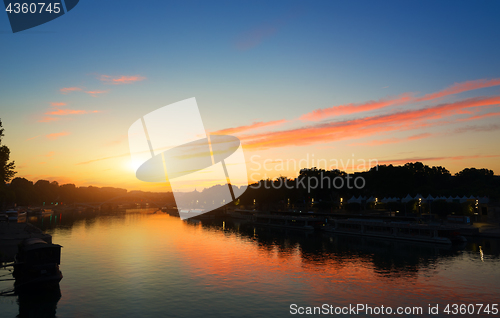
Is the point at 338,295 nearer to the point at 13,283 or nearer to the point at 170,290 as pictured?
the point at 170,290

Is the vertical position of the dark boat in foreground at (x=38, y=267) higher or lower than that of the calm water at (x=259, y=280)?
higher

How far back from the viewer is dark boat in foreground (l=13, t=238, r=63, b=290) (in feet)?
148

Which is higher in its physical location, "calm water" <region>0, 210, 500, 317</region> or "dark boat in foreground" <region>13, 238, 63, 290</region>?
"dark boat in foreground" <region>13, 238, 63, 290</region>

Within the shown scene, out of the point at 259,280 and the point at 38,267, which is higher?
the point at 38,267

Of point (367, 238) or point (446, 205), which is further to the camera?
point (446, 205)

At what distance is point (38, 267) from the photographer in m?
45.7

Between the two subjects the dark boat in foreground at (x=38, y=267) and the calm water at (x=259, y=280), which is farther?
the dark boat in foreground at (x=38, y=267)

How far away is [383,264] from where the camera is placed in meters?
62.6

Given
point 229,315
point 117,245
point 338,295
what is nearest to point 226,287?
point 229,315

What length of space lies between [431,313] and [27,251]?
50456 millimetres

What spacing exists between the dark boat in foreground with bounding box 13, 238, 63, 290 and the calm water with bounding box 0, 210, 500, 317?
99.0 inches

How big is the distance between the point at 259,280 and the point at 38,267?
102 ft

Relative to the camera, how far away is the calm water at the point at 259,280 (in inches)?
1585

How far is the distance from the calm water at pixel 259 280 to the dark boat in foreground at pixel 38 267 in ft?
8.25
